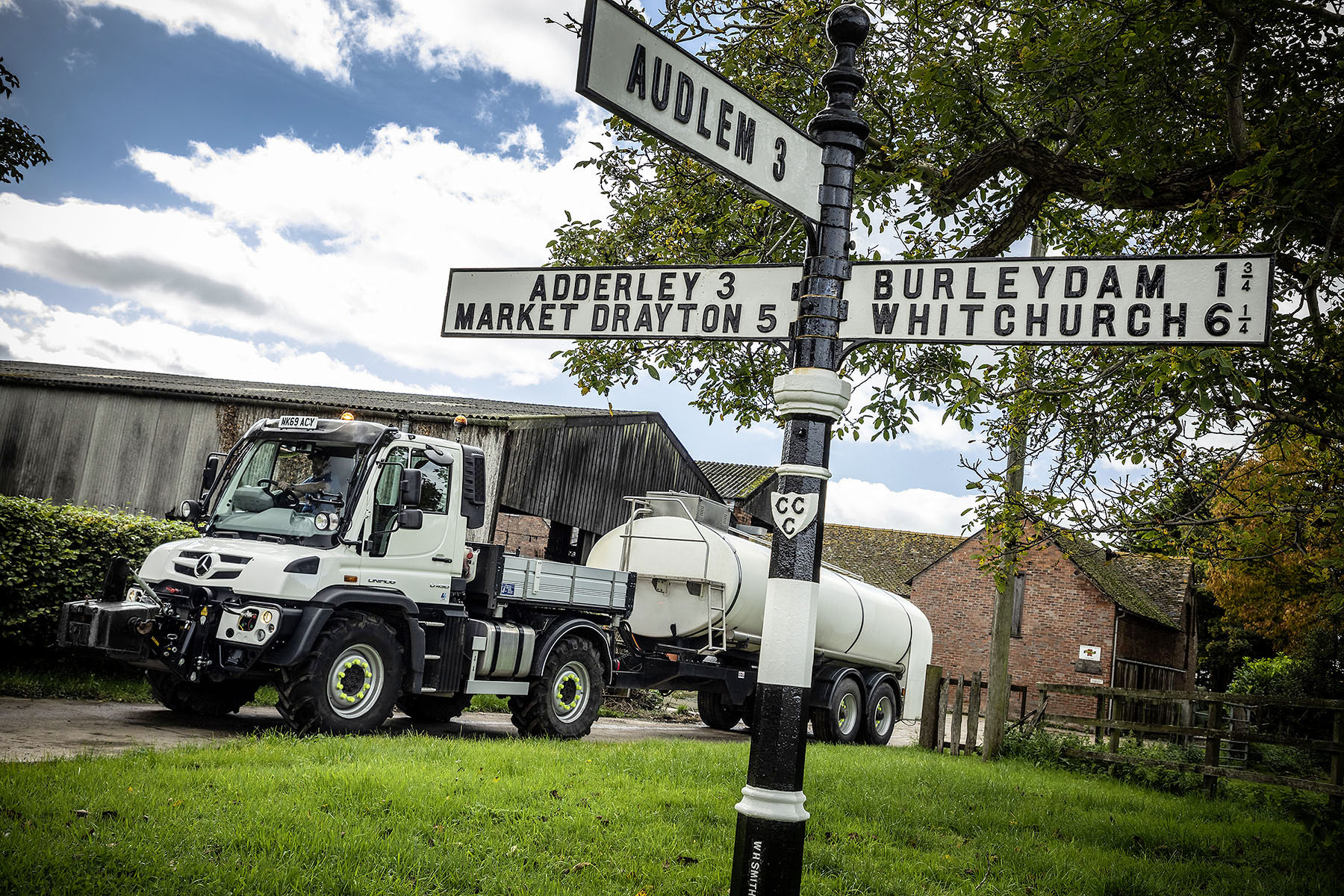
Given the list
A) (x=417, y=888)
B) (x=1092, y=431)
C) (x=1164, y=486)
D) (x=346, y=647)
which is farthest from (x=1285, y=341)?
(x=346, y=647)

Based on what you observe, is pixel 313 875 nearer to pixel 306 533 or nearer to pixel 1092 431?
pixel 306 533

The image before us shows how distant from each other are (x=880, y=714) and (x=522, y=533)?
7.59 metres

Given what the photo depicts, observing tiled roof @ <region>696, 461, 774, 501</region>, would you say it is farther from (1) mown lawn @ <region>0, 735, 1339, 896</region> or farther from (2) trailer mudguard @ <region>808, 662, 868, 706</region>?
(1) mown lawn @ <region>0, 735, 1339, 896</region>

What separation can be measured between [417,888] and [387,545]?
5791 millimetres

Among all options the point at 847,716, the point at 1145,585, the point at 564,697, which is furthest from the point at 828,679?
the point at 1145,585

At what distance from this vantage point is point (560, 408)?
25312mm

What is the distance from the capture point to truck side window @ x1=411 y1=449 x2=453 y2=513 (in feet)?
35.2

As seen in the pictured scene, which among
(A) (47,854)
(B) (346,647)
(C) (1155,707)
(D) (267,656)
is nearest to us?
(A) (47,854)

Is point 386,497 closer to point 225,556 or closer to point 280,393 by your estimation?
point 225,556

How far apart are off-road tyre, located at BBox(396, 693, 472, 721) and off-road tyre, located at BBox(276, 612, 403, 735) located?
2.05 metres

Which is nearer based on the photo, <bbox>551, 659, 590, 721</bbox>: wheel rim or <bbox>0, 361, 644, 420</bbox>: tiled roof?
<bbox>551, 659, 590, 721</bbox>: wheel rim

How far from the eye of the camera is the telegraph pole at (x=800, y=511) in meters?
3.55

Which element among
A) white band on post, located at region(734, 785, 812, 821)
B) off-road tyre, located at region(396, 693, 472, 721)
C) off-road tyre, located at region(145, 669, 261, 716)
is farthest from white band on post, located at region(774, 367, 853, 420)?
off-road tyre, located at region(396, 693, 472, 721)

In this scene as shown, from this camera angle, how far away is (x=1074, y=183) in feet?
27.2
